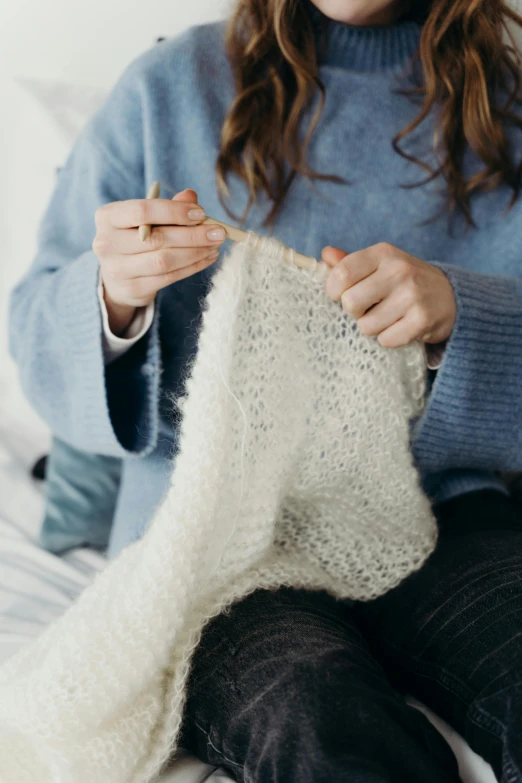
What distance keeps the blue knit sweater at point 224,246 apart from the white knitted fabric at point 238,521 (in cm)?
10

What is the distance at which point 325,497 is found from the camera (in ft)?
2.46

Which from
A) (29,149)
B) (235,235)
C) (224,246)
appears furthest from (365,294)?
(29,149)

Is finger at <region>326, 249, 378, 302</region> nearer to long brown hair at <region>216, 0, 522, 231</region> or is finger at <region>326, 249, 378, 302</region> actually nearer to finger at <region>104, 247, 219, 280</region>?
finger at <region>104, 247, 219, 280</region>

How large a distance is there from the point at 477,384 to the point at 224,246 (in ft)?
1.15

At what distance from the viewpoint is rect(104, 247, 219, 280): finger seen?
0.67m

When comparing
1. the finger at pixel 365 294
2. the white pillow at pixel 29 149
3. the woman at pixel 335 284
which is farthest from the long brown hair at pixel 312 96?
the white pillow at pixel 29 149

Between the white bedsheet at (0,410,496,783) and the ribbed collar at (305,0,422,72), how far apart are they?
2.47 feet

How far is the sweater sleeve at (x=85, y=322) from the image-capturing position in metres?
0.79

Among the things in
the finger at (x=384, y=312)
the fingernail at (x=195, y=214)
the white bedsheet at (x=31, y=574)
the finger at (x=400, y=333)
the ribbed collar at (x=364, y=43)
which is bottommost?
the white bedsheet at (x=31, y=574)

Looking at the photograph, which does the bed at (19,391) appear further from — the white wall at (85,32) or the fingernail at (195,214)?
the fingernail at (195,214)

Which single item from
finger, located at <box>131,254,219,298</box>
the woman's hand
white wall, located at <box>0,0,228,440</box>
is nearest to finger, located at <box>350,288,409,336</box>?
the woman's hand

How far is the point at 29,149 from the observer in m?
1.14

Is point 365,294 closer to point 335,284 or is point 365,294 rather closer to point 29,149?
point 335,284

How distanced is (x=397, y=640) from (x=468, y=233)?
1.75ft
